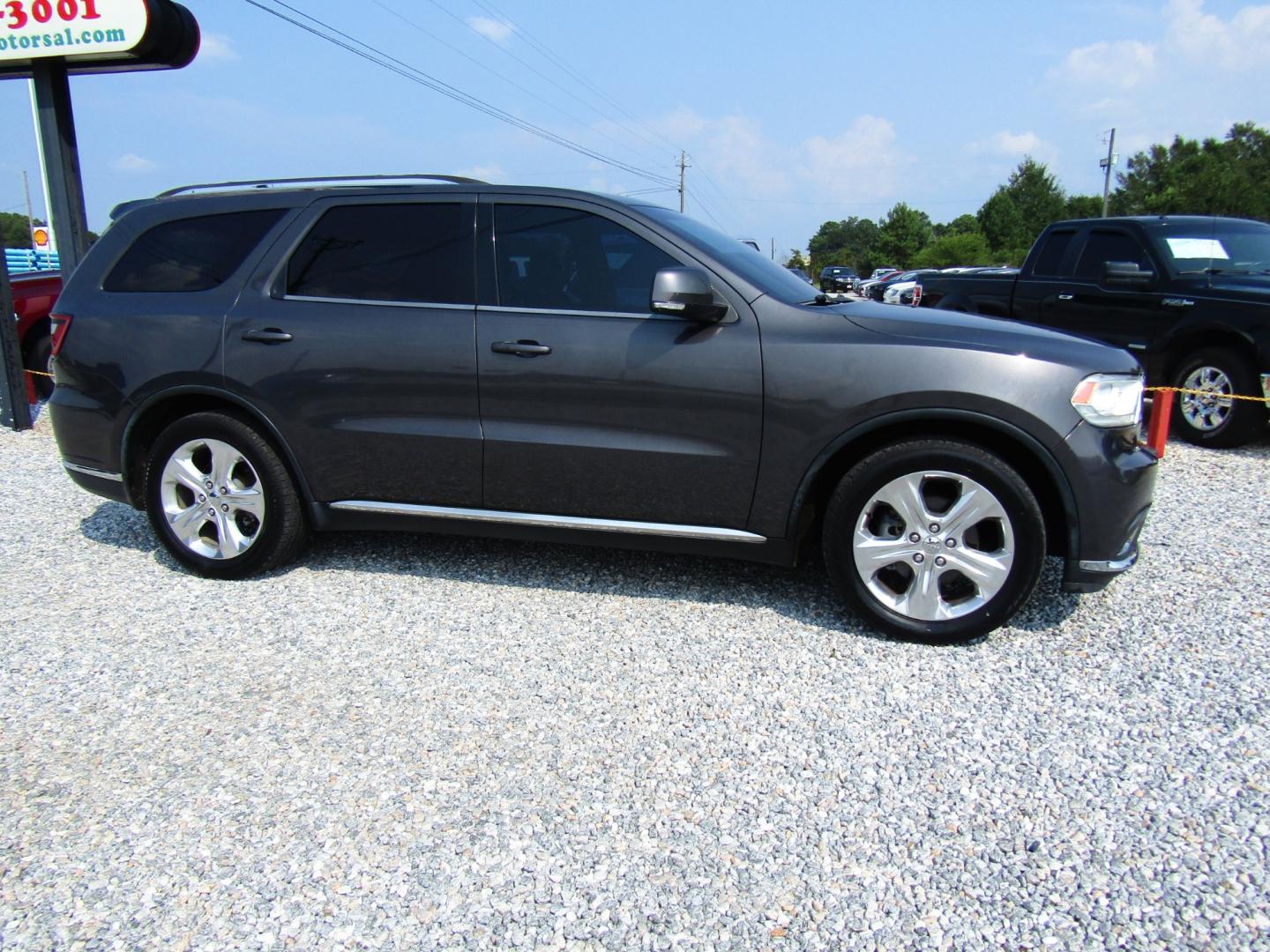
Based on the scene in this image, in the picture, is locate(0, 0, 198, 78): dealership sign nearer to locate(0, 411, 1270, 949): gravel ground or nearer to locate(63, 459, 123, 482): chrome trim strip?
locate(63, 459, 123, 482): chrome trim strip

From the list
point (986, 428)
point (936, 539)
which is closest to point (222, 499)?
point (936, 539)

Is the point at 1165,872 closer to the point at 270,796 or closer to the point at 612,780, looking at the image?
the point at 612,780

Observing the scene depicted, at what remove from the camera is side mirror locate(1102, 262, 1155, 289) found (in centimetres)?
759

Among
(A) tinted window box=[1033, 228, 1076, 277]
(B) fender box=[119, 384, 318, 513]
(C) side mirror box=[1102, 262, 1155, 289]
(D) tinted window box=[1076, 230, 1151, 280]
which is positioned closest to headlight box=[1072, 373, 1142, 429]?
(B) fender box=[119, 384, 318, 513]

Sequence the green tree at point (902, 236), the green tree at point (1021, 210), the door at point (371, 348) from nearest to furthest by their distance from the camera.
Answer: the door at point (371, 348) → the green tree at point (1021, 210) → the green tree at point (902, 236)

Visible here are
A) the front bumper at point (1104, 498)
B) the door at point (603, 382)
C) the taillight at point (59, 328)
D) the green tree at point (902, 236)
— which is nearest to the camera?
the front bumper at point (1104, 498)

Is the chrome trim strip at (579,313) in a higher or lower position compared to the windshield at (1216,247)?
lower

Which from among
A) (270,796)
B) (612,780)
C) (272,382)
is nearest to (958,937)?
(612,780)

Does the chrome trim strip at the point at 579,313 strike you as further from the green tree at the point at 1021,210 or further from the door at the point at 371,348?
the green tree at the point at 1021,210

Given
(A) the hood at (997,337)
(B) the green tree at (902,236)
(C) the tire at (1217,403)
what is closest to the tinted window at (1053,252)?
(C) the tire at (1217,403)

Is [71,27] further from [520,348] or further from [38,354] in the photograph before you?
[520,348]

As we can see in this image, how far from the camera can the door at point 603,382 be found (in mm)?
3637

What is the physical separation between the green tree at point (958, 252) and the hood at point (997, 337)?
181 feet

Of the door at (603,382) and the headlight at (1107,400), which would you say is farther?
the door at (603,382)
